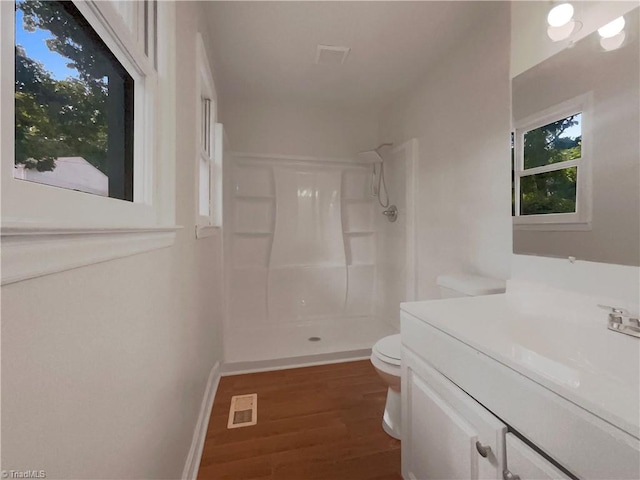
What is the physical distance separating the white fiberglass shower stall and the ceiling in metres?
0.65

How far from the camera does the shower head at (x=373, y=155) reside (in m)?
2.82

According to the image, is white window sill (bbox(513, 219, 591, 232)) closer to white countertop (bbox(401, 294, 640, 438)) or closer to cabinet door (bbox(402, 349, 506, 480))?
white countertop (bbox(401, 294, 640, 438))

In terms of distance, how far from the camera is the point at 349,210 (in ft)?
10.5

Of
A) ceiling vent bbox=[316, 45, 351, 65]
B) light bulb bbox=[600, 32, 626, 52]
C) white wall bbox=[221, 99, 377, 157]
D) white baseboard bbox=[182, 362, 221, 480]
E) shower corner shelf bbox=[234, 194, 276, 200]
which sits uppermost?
ceiling vent bbox=[316, 45, 351, 65]

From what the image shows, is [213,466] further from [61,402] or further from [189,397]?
[61,402]

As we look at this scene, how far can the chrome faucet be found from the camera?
80cm

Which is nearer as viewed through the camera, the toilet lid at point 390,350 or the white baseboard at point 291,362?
the toilet lid at point 390,350

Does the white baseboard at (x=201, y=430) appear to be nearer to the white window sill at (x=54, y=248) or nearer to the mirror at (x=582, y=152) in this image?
the white window sill at (x=54, y=248)

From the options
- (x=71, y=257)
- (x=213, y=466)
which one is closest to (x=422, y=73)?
(x=71, y=257)

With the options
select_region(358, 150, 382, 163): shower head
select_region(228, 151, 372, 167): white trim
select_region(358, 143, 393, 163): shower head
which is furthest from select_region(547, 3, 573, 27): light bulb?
select_region(228, 151, 372, 167): white trim

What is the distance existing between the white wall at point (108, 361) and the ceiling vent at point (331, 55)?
37.8 inches

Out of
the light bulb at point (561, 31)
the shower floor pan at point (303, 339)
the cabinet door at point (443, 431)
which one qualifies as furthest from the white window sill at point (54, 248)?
the shower floor pan at point (303, 339)

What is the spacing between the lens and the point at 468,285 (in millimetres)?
1474

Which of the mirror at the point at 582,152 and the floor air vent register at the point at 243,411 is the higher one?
the mirror at the point at 582,152
